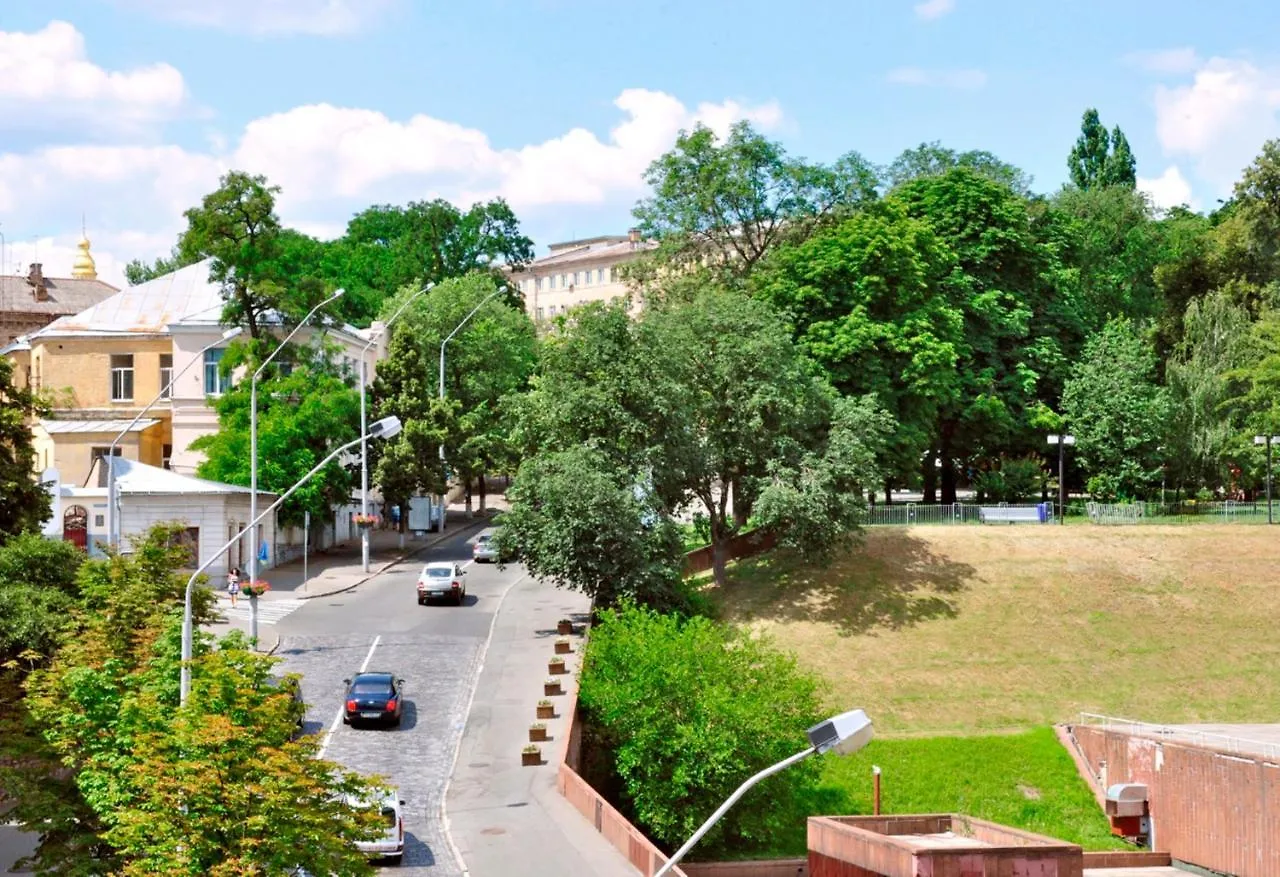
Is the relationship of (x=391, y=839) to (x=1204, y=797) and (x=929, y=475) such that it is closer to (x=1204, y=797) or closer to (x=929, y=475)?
(x=1204, y=797)

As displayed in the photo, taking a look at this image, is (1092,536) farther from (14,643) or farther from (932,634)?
(14,643)

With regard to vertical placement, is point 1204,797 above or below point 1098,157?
below

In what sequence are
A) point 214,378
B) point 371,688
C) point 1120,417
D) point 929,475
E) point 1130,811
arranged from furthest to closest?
point 929,475
point 1120,417
point 214,378
point 1130,811
point 371,688

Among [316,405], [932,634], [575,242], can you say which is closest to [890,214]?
[932,634]

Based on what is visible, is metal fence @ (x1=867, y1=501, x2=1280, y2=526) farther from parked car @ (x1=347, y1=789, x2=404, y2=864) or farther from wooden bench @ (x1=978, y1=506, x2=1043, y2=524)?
parked car @ (x1=347, y1=789, x2=404, y2=864)

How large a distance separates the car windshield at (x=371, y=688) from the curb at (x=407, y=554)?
53.5 ft

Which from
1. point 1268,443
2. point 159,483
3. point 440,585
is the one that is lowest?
point 440,585

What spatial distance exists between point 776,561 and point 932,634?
8184 mm

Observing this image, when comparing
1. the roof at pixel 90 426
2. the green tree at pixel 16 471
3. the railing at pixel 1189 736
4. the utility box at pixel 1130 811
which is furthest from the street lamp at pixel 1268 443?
the roof at pixel 90 426

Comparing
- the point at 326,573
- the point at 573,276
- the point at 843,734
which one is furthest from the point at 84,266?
the point at 843,734

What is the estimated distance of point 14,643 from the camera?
34.3 m

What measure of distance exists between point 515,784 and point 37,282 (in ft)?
329

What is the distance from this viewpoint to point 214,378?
7206 cm

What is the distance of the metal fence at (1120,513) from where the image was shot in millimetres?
67312
